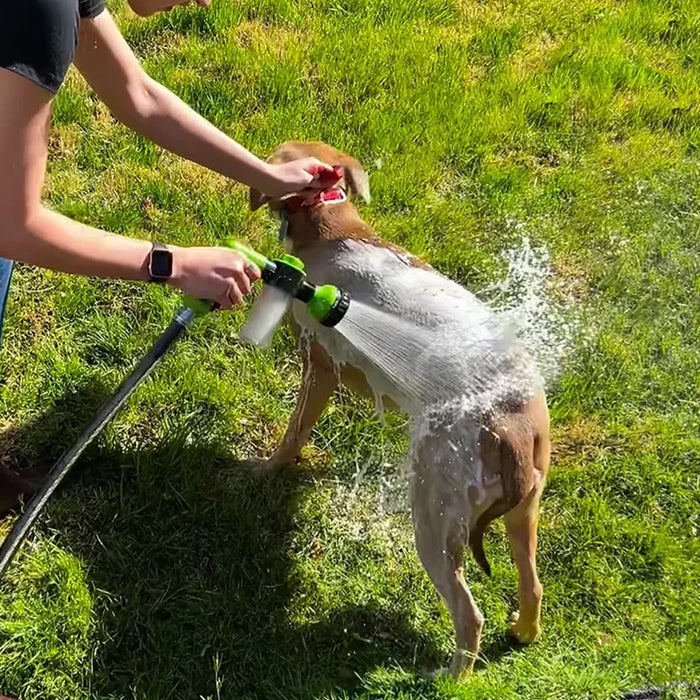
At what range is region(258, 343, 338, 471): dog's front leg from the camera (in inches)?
134

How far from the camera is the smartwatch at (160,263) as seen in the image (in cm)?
240

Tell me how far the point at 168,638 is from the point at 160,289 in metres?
1.64

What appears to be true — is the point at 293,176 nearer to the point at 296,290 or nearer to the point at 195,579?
the point at 296,290

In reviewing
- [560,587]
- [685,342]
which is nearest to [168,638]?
[560,587]

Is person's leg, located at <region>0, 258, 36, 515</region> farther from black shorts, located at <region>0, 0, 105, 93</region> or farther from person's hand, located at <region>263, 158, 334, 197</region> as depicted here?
black shorts, located at <region>0, 0, 105, 93</region>

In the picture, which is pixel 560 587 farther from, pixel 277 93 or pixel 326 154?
pixel 277 93

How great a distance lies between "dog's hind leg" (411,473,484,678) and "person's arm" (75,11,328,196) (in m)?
1.22

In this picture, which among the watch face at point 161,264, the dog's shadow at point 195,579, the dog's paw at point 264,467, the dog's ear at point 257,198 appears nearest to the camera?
the watch face at point 161,264

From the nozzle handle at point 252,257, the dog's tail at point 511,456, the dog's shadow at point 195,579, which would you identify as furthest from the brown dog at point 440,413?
the nozzle handle at point 252,257

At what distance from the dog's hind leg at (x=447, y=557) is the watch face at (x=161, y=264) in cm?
110

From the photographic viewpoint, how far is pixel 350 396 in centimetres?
391

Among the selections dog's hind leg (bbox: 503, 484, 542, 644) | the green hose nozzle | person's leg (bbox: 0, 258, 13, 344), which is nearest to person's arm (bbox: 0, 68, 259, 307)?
the green hose nozzle

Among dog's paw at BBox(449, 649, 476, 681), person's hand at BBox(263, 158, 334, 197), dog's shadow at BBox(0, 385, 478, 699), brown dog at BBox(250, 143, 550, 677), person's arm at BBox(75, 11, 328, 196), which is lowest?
dog's shadow at BBox(0, 385, 478, 699)

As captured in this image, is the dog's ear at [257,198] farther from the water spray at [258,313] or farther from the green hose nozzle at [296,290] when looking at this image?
the green hose nozzle at [296,290]
